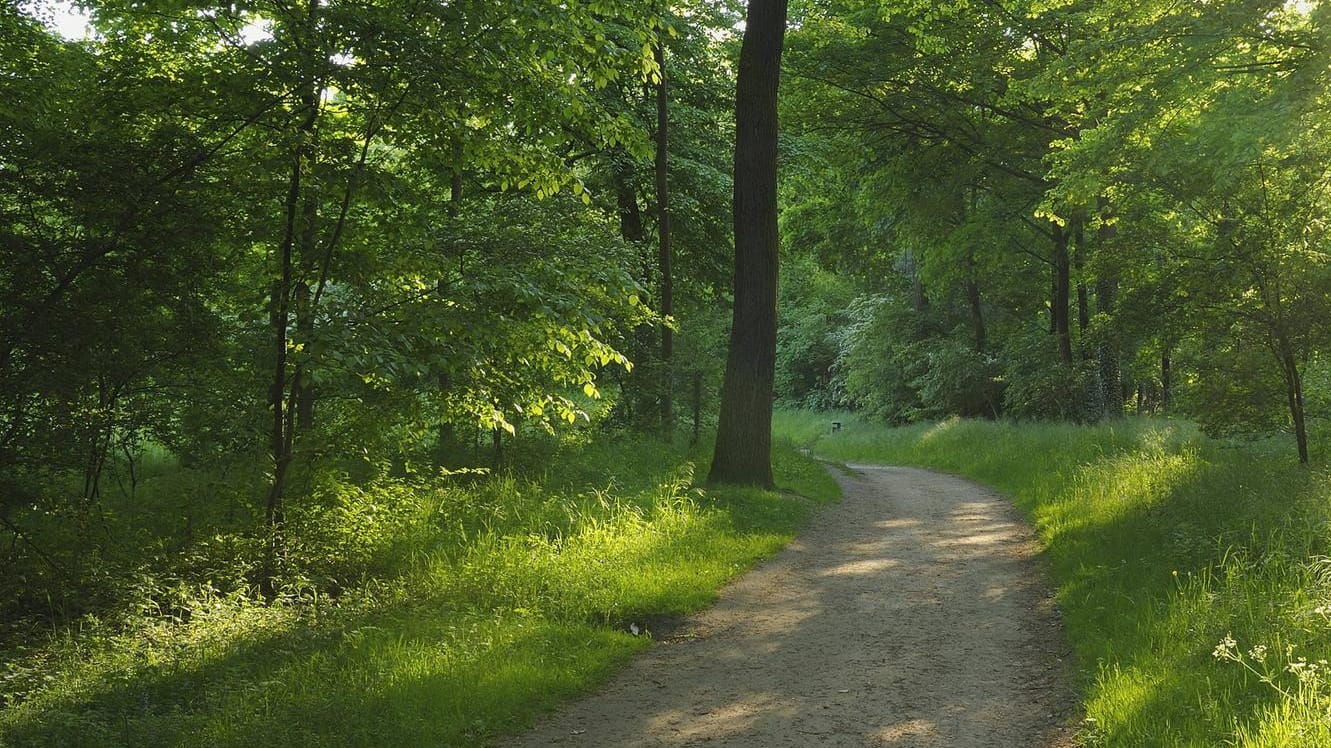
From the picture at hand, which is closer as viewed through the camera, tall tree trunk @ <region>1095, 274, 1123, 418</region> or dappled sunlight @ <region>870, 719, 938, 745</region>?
dappled sunlight @ <region>870, 719, 938, 745</region>

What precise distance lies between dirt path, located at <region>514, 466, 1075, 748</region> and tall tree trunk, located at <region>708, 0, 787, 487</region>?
9.78ft

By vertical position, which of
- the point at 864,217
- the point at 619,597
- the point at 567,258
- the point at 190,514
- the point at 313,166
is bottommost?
the point at 619,597

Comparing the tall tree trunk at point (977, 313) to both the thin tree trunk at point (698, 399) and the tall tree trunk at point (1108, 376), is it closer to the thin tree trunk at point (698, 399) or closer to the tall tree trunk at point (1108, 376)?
the tall tree trunk at point (1108, 376)

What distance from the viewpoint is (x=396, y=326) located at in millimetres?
7316

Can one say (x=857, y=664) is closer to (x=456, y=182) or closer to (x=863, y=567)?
(x=863, y=567)

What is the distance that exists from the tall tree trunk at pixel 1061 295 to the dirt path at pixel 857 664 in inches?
579

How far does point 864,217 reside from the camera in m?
23.5

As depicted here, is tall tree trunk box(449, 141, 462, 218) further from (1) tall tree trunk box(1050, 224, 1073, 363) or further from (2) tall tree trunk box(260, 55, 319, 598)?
(1) tall tree trunk box(1050, 224, 1073, 363)

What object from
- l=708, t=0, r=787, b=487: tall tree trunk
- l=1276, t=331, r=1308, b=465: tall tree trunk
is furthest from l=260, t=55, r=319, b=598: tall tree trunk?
l=1276, t=331, r=1308, b=465: tall tree trunk

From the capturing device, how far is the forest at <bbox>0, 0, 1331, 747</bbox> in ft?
22.3

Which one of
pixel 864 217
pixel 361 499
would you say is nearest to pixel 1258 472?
pixel 361 499

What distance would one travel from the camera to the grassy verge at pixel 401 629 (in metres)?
5.08

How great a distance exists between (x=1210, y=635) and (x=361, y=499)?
6.73 metres

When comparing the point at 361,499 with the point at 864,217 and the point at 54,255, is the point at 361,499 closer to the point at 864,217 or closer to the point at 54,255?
the point at 54,255
